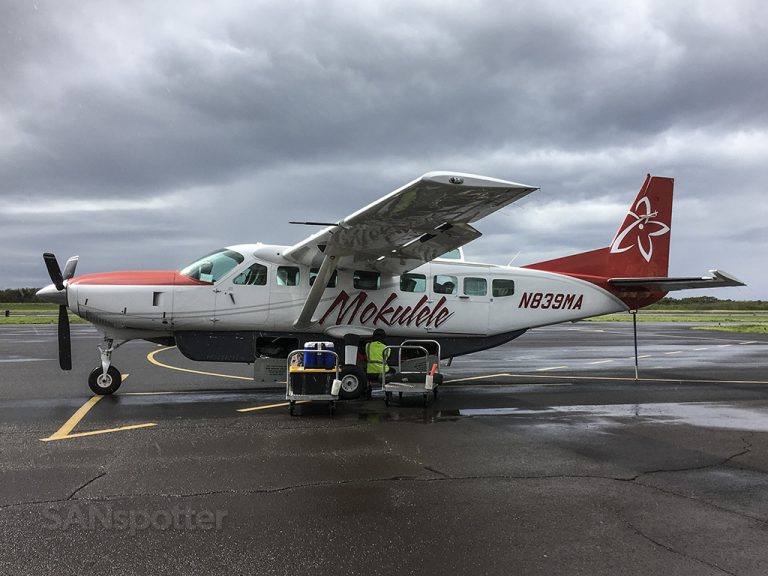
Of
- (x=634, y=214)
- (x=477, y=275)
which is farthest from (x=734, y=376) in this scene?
(x=477, y=275)

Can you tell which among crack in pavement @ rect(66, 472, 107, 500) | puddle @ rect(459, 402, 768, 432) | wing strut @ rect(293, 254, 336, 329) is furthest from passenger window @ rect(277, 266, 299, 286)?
crack in pavement @ rect(66, 472, 107, 500)

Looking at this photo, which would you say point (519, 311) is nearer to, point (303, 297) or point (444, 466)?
point (303, 297)

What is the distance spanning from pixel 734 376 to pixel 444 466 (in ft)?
38.4

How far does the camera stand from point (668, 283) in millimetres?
12797

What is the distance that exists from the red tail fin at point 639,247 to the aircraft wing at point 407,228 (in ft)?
14.2

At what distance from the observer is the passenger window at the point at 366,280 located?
36.7 feet

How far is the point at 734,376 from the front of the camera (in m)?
13.6

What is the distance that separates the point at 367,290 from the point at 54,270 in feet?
19.7

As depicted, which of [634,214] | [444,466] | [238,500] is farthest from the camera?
[634,214]

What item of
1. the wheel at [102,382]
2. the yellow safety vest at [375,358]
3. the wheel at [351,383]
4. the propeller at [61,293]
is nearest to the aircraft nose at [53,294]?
the propeller at [61,293]

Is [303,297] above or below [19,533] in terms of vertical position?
above

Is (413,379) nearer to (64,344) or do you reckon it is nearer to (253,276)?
(253,276)

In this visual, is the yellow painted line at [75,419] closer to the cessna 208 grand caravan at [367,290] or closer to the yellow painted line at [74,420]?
the yellow painted line at [74,420]

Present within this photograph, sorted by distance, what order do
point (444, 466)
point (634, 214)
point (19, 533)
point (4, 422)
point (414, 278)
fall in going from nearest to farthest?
1. point (19, 533)
2. point (444, 466)
3. point (4, 422)
4. point (414, 278)
5. point (634, 214)
